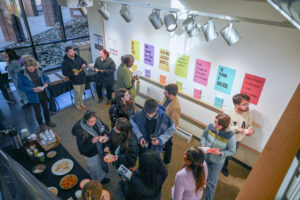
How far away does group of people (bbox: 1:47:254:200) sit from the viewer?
1.98 metres

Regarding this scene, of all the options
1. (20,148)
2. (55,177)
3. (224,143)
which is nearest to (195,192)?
(224,143)

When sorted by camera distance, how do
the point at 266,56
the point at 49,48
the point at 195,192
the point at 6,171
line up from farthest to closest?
the point at 49,48
the point at 266,56
the point at 195,192
the point at 6,171

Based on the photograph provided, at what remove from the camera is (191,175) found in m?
1.99

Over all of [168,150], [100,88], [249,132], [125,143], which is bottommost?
[168,150]

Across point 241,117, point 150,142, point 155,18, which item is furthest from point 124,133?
point 155,18

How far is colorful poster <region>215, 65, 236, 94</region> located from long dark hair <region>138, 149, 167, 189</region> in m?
2.05

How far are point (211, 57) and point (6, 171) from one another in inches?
132

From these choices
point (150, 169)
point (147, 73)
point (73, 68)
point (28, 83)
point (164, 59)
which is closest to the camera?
point (150, 169)

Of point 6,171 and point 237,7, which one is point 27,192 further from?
point 237,7

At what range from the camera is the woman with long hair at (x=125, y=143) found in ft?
8.29

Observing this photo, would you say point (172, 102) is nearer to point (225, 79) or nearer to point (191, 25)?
point (225, 79)

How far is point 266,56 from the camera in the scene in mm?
2863

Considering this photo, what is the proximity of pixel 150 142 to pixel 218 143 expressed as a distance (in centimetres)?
102

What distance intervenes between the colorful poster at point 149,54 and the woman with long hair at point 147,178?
2801mm
